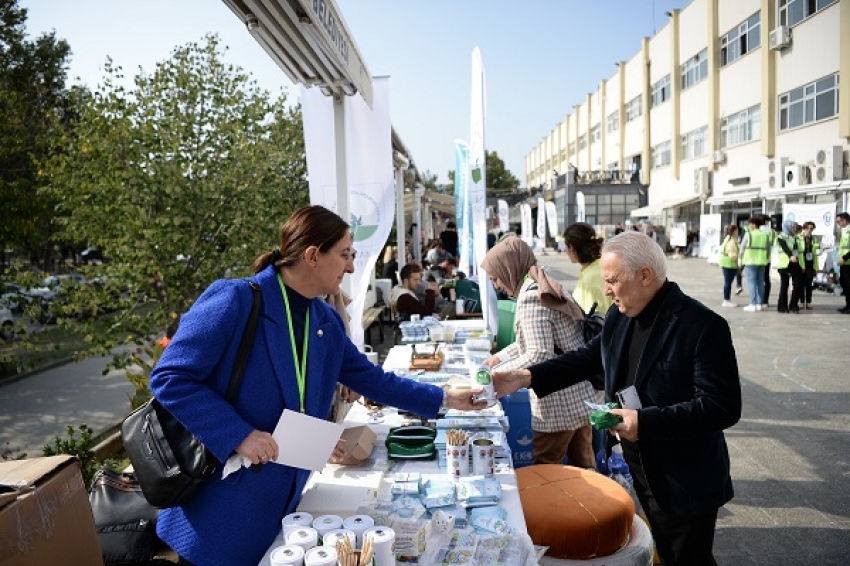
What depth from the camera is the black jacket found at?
2180 mm

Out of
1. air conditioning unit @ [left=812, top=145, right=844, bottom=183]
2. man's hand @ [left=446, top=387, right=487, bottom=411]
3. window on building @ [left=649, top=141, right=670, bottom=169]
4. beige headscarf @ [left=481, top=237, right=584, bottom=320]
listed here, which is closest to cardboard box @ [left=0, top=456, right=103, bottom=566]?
man's hand @ [left=446, top=387, right=487, bottom=411]

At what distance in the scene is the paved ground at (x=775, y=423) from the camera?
374cm

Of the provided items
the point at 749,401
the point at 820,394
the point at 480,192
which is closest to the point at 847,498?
the point at 749,401

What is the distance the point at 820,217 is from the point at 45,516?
1870cm

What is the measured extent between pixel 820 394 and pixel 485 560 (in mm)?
6537

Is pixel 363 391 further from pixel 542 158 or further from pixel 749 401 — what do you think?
pixel 542 158

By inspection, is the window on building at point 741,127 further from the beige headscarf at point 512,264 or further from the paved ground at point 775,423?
the beige headscarf at point 512,264

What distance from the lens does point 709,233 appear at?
1088 inches

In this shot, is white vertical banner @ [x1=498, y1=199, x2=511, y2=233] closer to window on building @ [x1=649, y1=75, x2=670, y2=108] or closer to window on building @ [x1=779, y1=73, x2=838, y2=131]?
window on building @ [x1=779, y1=73, x2=838, y2=131]

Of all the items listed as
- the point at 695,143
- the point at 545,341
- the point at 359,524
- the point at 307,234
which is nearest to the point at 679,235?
the point at 695,143

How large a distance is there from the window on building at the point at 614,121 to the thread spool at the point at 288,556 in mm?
45328

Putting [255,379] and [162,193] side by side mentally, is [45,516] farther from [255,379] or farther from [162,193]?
[162,193]

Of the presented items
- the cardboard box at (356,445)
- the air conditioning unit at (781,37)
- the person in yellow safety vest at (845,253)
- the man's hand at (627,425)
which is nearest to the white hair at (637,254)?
the man's hand at (627,425)

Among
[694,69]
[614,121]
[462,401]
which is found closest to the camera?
[462,401]
